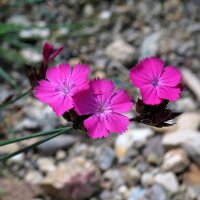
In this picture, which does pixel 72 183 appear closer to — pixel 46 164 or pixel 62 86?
pixel 46 164

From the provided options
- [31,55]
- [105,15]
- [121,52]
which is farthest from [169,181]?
[105,15]

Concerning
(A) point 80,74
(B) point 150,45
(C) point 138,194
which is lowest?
(C) point 138,194

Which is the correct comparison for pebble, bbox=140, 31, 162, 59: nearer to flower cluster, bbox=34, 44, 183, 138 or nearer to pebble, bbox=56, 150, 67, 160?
pebble, bbox=56, 150, 67, 160

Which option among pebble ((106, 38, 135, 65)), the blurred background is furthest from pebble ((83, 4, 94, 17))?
pebble ((106, 38, 135, 65))

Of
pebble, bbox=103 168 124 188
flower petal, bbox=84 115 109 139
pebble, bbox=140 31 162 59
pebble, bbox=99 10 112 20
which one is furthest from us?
pebble, bbox=99 10 112 20

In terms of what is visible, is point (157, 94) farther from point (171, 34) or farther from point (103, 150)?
point (171, 34)

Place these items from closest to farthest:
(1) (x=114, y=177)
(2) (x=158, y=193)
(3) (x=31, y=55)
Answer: (2) (x=158, y=193) → (1) (x=114, y=177) → (3) (x=31, y=55)

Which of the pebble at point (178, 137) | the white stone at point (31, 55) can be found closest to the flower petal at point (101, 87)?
the pebble at point (178, 137)

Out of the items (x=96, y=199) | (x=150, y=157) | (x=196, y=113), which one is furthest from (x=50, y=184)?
(x=196, y=113)
